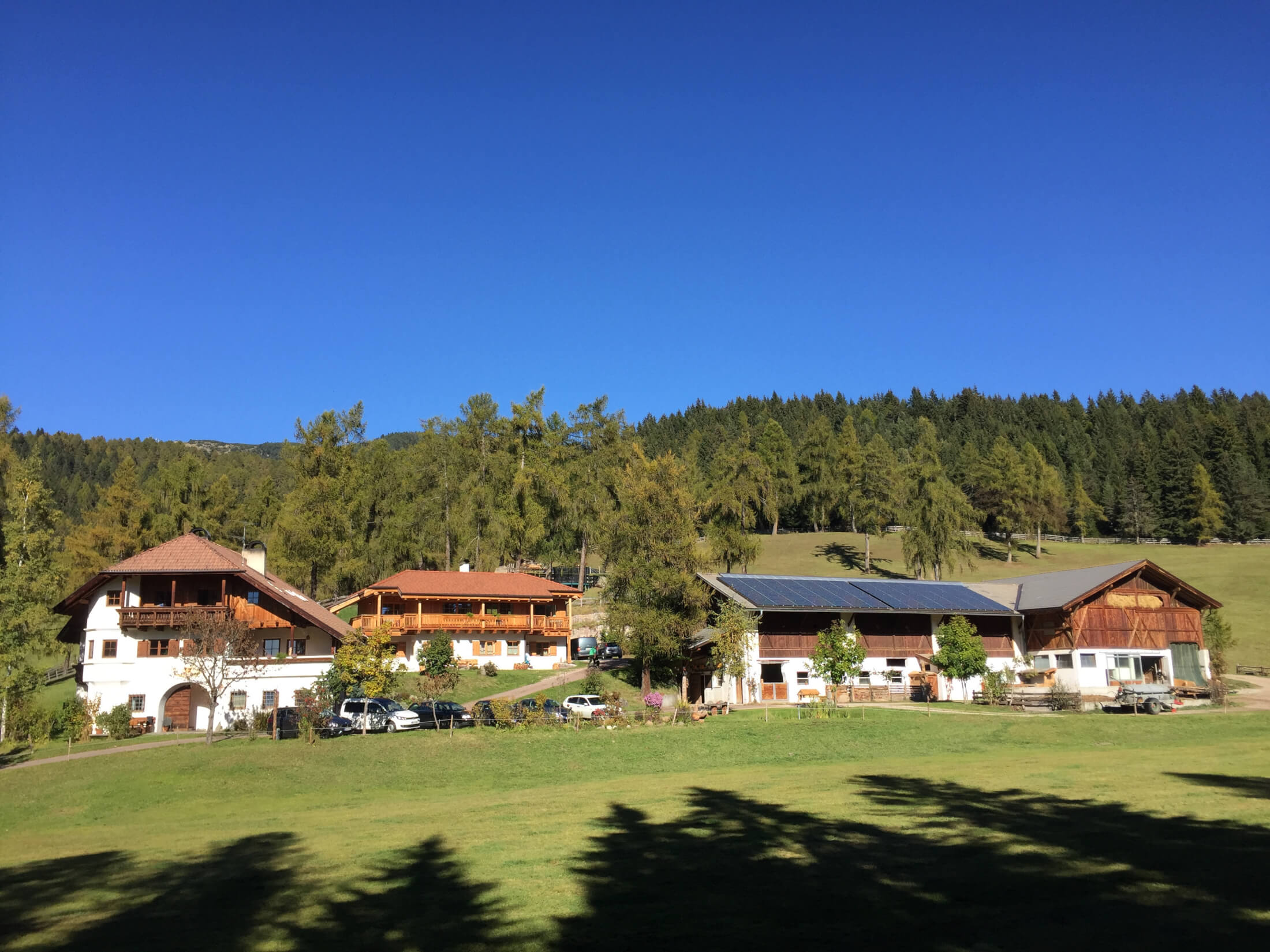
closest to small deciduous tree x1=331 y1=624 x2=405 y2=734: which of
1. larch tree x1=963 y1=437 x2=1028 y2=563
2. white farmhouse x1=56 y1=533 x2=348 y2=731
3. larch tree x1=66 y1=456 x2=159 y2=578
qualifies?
white farmhouse x1=56 y1=533 x2=348 y2=731

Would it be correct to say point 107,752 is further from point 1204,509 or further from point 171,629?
point 1204,509

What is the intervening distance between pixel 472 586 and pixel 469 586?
9.0 inches

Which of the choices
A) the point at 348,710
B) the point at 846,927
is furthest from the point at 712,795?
the point at 348,710

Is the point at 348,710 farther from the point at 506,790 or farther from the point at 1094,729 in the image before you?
the point at 1094,729

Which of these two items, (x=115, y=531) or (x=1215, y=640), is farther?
(x=115, y=531)

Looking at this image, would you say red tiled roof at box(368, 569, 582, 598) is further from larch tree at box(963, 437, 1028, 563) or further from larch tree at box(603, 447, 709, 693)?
larch tree at box(963, 437, 1028, 563)

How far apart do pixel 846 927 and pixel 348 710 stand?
3336 centimetres

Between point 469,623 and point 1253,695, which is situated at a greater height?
point 469,623

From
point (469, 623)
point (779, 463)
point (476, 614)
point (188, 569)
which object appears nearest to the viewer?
point (188, 569)

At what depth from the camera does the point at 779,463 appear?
5143 inches

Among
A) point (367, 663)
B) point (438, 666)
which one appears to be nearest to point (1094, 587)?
point (438, 666)

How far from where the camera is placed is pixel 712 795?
1988cm

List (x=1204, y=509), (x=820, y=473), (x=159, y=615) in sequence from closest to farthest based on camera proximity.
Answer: (x=159, y=615), (x=1204, y=509), (x=820, y=473)

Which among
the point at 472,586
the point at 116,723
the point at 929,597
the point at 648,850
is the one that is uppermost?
the point at 472,586
